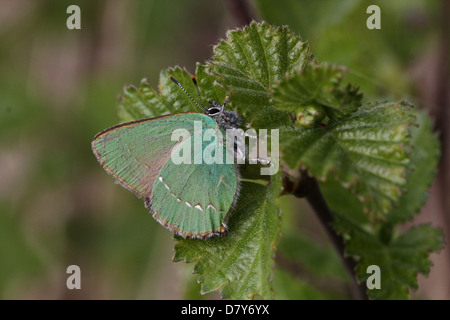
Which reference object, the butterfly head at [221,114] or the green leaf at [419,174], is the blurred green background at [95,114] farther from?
the butterfly head at [221,114]

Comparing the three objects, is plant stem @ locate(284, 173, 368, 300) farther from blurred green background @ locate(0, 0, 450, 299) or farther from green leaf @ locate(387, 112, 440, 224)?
blurred green background @ locate(0, 0, 450, 299)

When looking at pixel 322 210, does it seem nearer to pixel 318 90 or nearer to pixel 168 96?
pixel 318 90

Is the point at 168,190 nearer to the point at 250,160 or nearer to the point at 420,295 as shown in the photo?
the point at 250,160

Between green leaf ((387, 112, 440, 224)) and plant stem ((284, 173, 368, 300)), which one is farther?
green leaf ((387, 112, 440, 224))

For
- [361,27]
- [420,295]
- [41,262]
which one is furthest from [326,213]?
[41,262]

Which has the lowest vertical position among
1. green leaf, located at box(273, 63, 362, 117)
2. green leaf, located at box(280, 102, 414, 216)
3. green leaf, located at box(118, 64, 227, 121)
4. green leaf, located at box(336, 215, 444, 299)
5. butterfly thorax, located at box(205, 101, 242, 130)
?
green leaf, located at box(336, 215, 444, 299)

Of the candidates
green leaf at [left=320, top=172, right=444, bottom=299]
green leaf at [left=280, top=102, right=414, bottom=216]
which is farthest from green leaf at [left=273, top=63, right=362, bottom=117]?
green leaf at [left=320, top=172, right=444, bottom=299]

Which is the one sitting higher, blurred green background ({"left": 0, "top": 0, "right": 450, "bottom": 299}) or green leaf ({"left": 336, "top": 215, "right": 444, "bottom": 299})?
blurred green background ({"left": 0, "top": 0, "right": 450, "bottom": 299})
